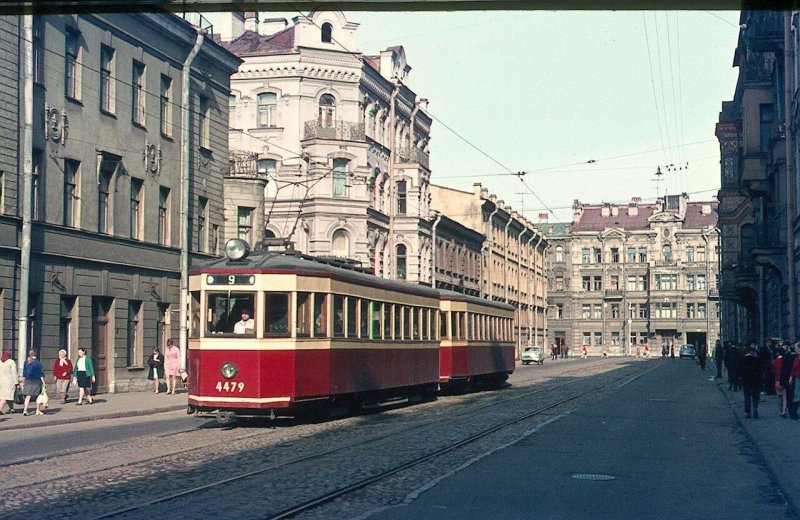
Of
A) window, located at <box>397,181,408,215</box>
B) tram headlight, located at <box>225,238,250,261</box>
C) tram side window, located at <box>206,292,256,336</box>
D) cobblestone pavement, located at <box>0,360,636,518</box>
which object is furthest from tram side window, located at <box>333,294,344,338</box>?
window, located at <box>397,181,408,215</box>

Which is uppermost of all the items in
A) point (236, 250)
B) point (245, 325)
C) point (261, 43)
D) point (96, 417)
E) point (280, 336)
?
point (261, 43)

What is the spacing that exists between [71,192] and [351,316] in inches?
465

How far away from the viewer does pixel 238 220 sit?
38.5 m

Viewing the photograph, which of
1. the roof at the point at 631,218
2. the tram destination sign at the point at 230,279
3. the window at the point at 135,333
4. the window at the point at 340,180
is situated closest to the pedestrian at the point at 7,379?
the tram destination sign at the point at 230,279

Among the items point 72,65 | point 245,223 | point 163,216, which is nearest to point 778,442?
point 72,65

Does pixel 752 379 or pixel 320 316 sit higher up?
pixel 320 316

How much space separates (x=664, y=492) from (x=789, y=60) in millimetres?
20917

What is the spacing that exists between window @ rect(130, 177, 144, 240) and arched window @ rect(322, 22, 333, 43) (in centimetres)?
2058

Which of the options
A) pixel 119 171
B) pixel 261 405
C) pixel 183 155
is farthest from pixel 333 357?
pixel 183 155

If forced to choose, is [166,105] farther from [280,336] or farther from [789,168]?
[789,168]

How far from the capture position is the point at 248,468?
485 inches

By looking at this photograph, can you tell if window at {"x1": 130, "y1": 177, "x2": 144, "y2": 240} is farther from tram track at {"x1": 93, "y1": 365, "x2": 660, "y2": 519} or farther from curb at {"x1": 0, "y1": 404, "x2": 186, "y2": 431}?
tram track at {"x1": 93, "y1": 365, "x2": 660, "y2": 519}

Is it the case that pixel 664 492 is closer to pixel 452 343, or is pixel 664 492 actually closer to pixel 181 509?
pixel 181 509

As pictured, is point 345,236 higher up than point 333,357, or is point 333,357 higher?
point 345,236
